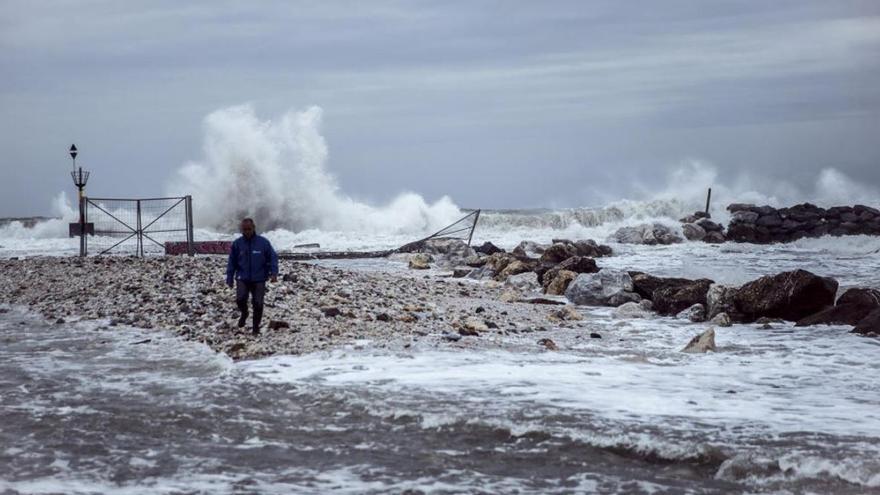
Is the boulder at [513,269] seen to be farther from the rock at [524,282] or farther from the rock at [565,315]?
the rock at [565,315]

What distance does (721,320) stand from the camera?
15.2 metres

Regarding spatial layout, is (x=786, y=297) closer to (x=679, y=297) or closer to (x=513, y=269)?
(x=679, y=297)

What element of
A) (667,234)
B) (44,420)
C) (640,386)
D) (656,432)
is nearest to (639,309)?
(640,386)

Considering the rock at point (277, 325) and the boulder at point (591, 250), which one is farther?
the boulder at point (591, 250)

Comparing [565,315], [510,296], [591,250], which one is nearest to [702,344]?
[565,315]

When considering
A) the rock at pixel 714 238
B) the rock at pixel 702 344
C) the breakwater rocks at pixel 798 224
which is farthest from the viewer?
the breakwater rocks at pixel 798 224

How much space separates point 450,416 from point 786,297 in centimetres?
889

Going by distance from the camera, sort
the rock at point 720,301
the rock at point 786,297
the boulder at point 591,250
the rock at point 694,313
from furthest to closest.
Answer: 1. the boulder at point 591,250
2. the rock at point 694,313
3. the rock at point 720,301
4. the rock at point 786,297

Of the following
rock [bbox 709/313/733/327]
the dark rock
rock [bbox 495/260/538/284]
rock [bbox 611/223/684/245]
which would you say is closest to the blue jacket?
rock [bbox 709/313/733/327]

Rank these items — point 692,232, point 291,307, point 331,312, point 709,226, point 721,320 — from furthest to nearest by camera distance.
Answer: point 709,226 < point 692,232 < point 721,320 < point 291,307 < point 331,312

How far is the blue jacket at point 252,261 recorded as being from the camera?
41.4 ft

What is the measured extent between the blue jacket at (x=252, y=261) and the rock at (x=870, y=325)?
801cm

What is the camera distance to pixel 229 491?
6.64 metres

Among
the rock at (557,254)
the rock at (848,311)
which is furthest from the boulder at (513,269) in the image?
the rock at (848,311)
